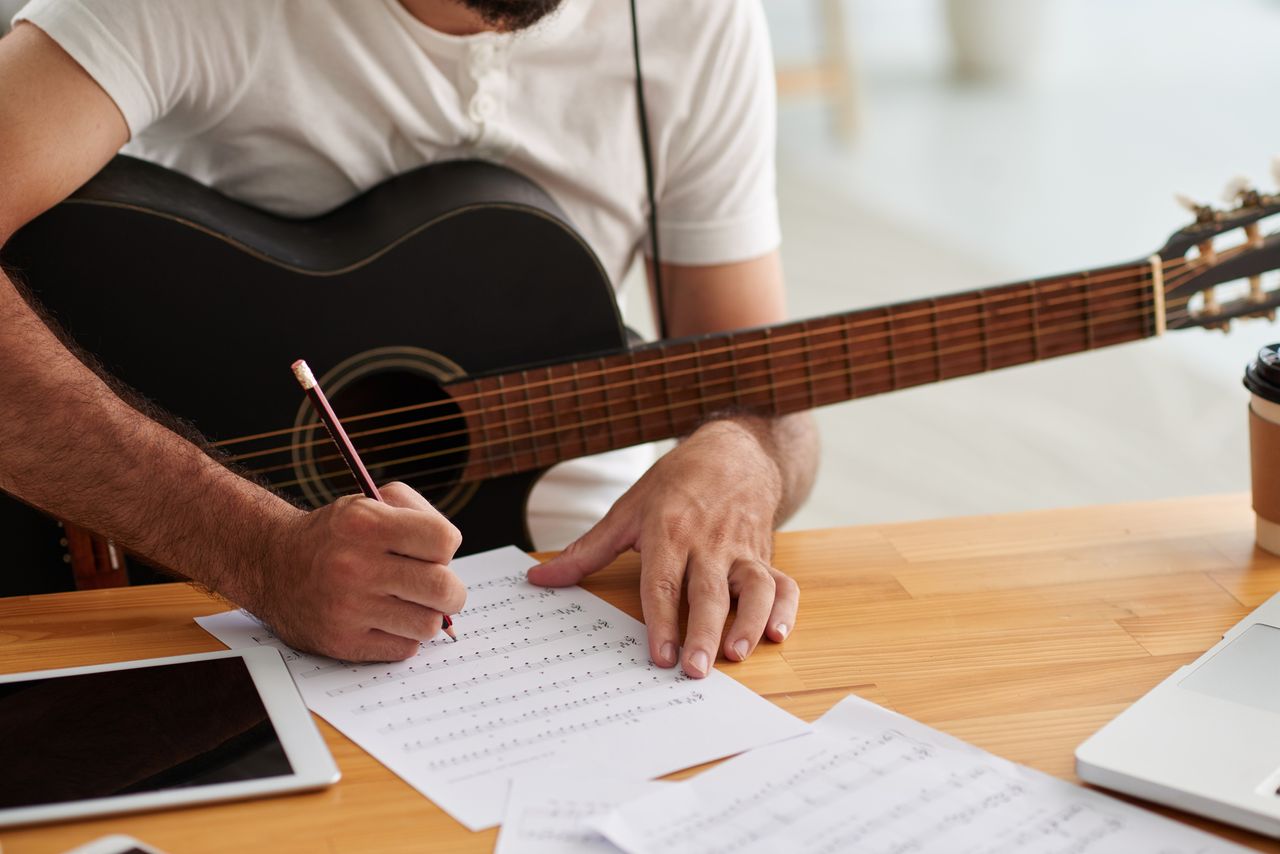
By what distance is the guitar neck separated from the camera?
1339 mm

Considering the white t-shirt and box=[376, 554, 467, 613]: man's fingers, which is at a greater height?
the white t-shirt

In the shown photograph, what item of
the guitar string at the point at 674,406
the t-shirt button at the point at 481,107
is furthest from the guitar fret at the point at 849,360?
the t-shirt button at the point at 481,107

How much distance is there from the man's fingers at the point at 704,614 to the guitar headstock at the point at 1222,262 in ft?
2.20

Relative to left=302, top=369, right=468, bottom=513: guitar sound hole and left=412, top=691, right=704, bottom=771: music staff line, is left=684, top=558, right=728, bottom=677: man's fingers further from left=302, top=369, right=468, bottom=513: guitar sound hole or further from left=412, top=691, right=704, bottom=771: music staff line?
left=302, top=369, right=468, bottom=513: guitar sound hole

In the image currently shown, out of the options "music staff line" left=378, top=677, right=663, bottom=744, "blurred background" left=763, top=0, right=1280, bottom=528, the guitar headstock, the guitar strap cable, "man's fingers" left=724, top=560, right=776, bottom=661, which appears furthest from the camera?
"blurred background" left=763, top=0, right=1280, bottom=528

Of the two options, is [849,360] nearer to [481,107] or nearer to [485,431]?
[485,431]

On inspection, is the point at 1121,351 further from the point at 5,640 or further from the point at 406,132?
the point at 5,640

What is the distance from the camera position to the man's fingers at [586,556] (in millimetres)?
1074

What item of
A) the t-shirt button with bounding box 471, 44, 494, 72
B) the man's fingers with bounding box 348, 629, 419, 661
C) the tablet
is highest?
the t-shirt button with bounding box 471, 44, 494, 72

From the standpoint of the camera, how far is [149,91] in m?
1.31

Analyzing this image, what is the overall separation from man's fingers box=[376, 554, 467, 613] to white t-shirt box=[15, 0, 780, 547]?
22.9 inches

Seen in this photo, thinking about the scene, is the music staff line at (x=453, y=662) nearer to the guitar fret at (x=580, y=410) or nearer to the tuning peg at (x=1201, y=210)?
the guitar fret at (x=580, y=410)

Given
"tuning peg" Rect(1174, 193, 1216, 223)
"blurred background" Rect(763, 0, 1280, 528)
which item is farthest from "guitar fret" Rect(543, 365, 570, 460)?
"blurred background" Rect(763, 0, 1280, 528)

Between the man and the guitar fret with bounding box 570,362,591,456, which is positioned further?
the guitar fret with bounding box 570,362,591,456
